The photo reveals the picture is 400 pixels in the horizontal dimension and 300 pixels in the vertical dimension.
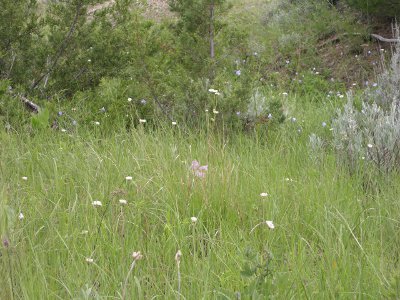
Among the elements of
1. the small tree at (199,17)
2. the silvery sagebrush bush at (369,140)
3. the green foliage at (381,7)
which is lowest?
the silvery sagebrush bush at (369,140)

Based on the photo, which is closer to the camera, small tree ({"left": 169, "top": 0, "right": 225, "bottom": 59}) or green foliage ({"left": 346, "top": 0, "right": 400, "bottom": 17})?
small tree ({"left": 169, "top": 0, "right": 225, "bottom": 59})

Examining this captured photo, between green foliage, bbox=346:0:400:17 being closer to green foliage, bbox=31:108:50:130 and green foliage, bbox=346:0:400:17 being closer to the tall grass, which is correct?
the tall grass

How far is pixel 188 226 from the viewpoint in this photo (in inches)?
118

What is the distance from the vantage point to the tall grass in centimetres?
230

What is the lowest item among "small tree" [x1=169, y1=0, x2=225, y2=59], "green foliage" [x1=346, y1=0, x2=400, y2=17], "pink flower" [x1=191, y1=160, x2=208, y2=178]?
"pink flower" [x1=191, y1=160, x2=208, y2=178]

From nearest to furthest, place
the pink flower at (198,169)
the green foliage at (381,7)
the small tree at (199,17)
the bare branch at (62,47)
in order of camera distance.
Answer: the pink flower at (198,169), the small tree at (199,17), the bare branch at (62,47), the green foliage at (381,7)

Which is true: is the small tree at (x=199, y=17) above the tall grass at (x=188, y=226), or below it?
above

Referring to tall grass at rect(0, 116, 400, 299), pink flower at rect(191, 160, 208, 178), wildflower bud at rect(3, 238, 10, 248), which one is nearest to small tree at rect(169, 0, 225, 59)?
tall grass at rect(0, 116, 400, 299)

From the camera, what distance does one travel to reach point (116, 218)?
9.82ft

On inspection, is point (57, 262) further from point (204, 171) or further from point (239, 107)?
point (239, 107)

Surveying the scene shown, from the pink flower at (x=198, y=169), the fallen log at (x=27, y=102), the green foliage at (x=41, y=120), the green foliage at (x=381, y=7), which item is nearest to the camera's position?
the pink flower at (x=198, y=169)

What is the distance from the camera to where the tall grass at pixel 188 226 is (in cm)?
230

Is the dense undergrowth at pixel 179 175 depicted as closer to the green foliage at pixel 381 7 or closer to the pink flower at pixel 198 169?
the pink flower at pixel 198 169

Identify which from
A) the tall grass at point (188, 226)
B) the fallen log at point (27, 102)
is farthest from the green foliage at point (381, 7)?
the fallen log at point (27, 102)
